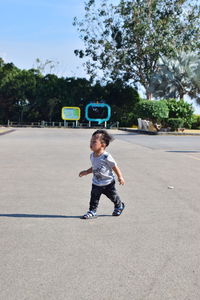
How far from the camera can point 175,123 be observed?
125ft

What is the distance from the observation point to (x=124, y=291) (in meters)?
3.70

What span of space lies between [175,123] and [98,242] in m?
33.8

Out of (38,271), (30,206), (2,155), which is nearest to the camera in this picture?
(38,271)

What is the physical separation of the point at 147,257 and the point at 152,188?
4.42 m

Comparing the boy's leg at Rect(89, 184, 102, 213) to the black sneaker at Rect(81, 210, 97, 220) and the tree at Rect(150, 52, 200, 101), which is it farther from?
the tree at Rect(150, 52, 200, 101)

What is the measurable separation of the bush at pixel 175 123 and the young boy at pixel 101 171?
31920 millimetres

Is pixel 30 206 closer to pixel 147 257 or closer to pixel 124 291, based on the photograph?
pixel 147 257

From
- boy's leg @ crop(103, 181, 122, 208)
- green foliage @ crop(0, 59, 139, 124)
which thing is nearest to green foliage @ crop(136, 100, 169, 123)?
green foliage @ crop(0, 59, 139, 124)

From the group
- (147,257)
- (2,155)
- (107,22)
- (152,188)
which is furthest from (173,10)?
(147,257)

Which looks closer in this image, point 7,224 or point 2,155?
point 7,224

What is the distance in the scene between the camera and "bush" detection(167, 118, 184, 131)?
37969 mm

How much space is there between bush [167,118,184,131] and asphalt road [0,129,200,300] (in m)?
28.5

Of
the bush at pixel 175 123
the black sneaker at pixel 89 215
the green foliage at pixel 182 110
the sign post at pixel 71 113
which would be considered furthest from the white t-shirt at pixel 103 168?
the sign post at pixel 71 113

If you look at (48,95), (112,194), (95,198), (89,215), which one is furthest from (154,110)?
(89,215)
